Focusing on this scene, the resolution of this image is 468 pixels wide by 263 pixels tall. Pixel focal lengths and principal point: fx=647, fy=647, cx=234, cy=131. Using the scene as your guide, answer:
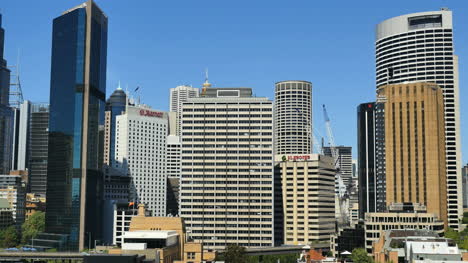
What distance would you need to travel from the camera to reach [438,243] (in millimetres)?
151500

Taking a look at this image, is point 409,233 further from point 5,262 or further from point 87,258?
point 5,262

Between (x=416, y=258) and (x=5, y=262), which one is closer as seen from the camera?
(x=416, y=258)

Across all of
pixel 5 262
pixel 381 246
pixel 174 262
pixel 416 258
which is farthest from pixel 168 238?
pixel 416 258

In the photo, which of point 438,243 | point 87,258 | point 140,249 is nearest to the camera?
point 87,258

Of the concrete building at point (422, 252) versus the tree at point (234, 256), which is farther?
the tree at point (234, 256)

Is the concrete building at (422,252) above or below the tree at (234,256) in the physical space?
above

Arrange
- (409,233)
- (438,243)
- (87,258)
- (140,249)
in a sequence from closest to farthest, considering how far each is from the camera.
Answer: (87,258), (438,243), (140,249), (409,233)

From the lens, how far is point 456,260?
476ft

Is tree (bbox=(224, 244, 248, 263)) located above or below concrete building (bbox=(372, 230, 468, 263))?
below

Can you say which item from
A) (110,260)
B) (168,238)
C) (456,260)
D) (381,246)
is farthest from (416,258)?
(168,238)

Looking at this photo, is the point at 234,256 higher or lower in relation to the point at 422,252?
lower

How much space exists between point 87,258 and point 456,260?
82154 mm

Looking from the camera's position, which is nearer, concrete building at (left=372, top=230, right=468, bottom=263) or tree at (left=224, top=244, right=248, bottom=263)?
concrete building at (left=372, top=230, right=468, bottom=263)

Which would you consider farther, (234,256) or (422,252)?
(234,256)
